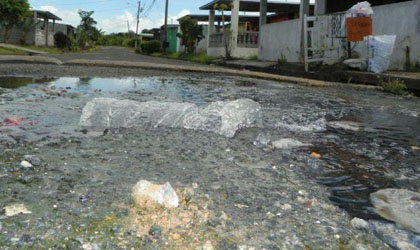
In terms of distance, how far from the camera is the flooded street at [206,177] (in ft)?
5.20

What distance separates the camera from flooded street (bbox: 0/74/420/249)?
1584 millimetres

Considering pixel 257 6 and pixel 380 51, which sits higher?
pixel 257 6

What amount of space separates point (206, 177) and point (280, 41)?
15.7 meters

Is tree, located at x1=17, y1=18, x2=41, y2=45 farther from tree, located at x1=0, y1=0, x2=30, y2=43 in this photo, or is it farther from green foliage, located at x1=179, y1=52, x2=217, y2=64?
green foliage, located at x1=179, y1=52, x2=217, y2=64

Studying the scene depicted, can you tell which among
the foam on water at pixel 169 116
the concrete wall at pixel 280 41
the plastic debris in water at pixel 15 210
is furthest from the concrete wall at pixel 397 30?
the plastic debris in water at pixel 15 210

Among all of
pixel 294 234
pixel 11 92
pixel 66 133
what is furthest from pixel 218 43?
pixel 294 234

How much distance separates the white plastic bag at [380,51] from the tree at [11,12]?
1061 inches

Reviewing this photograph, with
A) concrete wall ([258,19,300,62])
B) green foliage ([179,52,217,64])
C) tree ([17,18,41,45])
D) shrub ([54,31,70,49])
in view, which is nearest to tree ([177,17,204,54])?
green foliage ([179,52,217,64])

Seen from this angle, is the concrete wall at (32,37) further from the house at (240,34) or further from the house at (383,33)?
the house at (383,33)

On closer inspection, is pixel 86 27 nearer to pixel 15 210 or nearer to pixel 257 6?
pixel 257 6

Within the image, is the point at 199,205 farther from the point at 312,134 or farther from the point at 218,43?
the point at 218,43

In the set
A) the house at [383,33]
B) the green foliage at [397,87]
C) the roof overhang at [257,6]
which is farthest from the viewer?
the roof overhang at [257,6]

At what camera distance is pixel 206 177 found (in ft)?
7.46

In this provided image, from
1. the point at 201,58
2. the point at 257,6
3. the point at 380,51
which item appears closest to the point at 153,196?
the point at 380,51
